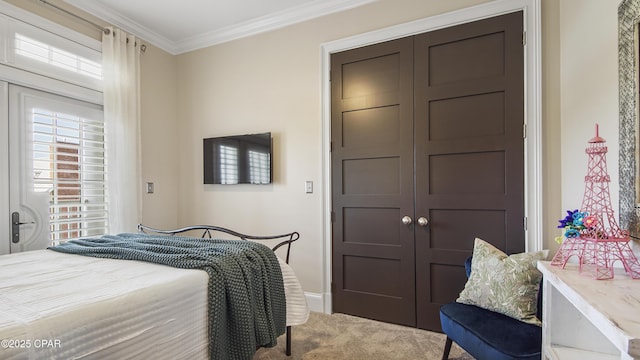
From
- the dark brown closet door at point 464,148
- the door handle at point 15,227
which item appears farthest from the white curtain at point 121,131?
the dark brown closet door at point 464,148

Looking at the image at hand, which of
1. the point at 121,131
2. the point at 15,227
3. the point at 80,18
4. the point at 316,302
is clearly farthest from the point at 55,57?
the point at 316,302

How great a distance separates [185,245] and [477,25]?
264 centimetres

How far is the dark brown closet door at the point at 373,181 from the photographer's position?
2.64 metres

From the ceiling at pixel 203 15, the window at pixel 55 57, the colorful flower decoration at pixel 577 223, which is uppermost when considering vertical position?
the ceiling at pixel 203 15

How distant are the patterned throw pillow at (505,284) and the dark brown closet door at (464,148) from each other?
1.63 feet

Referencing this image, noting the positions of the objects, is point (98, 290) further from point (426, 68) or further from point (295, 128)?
point (426, 68)

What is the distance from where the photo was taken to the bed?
99 centimetres

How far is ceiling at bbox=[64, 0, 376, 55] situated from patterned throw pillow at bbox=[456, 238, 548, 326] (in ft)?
7.74

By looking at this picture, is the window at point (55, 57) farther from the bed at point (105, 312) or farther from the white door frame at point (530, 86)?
the white door frame at point (530, 86)

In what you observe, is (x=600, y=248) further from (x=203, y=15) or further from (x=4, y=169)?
(x=4, y=169)

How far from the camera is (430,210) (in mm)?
2547

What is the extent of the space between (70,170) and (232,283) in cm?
221

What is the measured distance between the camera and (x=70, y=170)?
9.09 ft

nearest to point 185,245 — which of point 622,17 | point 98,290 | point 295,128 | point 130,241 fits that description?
point 130,241
